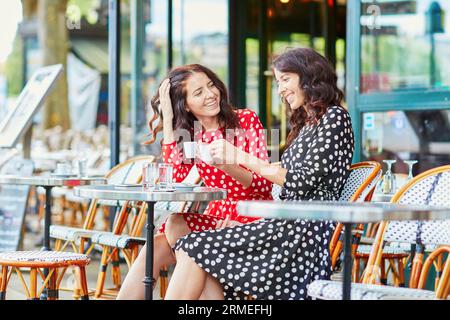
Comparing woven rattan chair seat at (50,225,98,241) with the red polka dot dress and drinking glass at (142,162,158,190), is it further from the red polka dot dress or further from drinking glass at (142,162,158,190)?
drinking glass at (142,162,158,190)

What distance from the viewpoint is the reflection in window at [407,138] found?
18.3 feet

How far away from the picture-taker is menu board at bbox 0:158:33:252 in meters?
6.59

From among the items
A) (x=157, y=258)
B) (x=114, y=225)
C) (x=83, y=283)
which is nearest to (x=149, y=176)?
(x=157, y=258)

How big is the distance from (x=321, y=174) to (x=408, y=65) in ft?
8.68

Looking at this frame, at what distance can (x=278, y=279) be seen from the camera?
351 centimetres

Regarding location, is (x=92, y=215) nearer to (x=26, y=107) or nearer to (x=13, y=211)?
(x=13, y=211)

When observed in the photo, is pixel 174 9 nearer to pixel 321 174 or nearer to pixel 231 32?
pixel 231 32

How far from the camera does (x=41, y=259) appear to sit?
4062 millimetres

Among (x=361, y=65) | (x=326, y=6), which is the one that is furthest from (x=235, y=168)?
(x=326, y=6)

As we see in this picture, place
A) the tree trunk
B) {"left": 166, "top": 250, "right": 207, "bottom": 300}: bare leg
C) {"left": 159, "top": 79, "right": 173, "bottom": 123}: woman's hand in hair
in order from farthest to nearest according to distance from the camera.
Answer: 1. the tree trunk
2. {"left": 159, "top": 79, "right": 173, "bottom": 123}: woman's hand in hair
3. {"left": 166, "top": 250, "right": 207, "bottom": 300}: bare leg

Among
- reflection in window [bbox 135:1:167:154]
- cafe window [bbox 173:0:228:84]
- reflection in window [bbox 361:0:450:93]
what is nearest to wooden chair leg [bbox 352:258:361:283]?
reflection in window [bbox 361:0:450:93]

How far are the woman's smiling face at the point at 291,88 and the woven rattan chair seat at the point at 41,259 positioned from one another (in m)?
1.23

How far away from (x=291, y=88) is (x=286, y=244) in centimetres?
70

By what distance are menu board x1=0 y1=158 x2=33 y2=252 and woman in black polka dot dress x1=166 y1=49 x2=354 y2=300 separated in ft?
10.9
